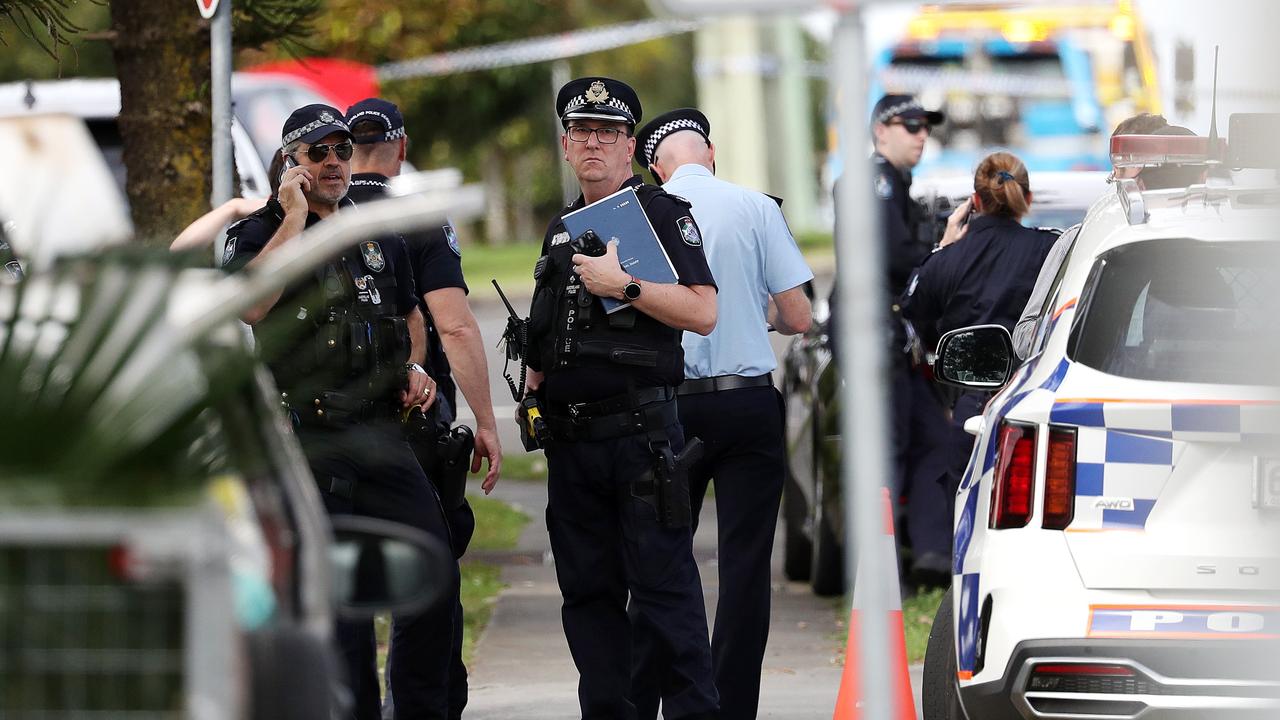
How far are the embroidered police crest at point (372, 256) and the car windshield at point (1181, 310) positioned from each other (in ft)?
6.50

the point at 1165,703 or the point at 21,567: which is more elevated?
the point at 21,567

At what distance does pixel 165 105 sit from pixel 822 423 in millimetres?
2969

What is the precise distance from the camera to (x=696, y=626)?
220 inches

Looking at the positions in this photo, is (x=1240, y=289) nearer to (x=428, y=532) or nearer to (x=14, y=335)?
(x=428, y=532)

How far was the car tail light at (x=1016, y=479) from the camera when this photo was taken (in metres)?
4.66

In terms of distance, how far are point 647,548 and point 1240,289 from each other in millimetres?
1699

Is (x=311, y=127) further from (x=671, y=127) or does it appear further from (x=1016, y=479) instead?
(x=1016, y=479)

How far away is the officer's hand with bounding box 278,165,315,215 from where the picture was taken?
5434 millimetres

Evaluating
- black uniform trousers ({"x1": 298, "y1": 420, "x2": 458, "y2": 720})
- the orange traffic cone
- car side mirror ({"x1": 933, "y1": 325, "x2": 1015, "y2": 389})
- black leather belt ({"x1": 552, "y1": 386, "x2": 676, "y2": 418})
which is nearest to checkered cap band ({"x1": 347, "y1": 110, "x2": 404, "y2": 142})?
black uniform trousers ({"x1": 298, "y1": 420, "x2": 458, "y2": 720})

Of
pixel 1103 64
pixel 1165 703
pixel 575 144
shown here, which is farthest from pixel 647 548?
pixel 1103 64

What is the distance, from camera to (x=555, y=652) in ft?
25.1

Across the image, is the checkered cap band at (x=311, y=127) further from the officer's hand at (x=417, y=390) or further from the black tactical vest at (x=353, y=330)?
the officer's hand at (x=417, y=390)

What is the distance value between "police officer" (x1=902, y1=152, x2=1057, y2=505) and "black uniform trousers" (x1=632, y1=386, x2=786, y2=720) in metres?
1.98

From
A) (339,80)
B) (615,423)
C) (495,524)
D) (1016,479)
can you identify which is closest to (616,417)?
(615,423)
